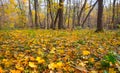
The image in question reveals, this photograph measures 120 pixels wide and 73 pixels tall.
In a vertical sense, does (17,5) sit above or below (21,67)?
above

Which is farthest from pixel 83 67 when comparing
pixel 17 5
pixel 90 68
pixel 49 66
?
pixel 17 5

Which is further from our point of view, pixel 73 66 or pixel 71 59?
pixel 71 59

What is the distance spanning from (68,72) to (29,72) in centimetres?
67

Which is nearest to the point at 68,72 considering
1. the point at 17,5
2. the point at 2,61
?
the point at 2,61

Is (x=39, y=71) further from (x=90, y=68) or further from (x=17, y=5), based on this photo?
(x=17, y=5)

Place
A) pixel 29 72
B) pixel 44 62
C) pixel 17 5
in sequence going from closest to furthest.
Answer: pixel 29 72
pixel 44 62
pixel 17 5

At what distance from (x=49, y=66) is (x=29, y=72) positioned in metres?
0.40

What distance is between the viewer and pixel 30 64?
11.5 feet

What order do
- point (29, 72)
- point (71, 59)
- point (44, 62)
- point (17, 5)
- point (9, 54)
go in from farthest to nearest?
1. point (17, 5)
2. point (9, 54)
3. point (71, 59)
4. point (44, 62)
5. point (29, 72)

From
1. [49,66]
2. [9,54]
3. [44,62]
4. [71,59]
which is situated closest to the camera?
[49,66]

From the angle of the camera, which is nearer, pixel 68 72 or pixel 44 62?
pixel 68 72

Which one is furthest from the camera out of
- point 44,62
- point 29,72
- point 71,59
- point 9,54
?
point 9,54

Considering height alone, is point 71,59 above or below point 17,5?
below

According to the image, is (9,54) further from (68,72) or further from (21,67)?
(68,72)
